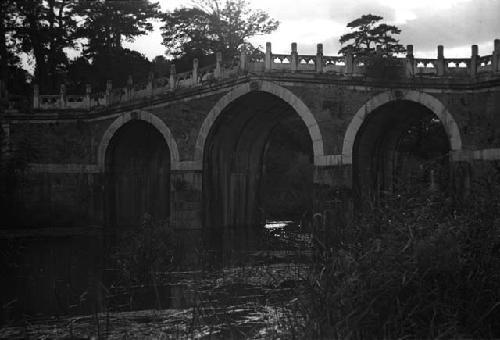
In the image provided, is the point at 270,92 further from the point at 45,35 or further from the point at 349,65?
the point at 45,35

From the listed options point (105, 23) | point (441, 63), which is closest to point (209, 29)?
point (105, 23)

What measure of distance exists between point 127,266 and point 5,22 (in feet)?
98.9

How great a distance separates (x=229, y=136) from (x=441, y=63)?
396 inches

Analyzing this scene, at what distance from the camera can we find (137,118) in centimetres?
3019

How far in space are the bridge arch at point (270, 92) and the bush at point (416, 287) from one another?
1697 cm

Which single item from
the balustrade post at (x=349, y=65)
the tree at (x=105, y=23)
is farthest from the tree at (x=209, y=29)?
the balustrade post at (x=349, y=65)

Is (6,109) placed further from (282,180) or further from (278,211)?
(282,180)

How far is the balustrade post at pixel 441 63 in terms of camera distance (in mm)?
23688

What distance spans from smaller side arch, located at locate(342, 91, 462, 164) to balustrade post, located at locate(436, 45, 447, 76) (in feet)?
3.09

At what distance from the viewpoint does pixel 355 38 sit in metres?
42.8

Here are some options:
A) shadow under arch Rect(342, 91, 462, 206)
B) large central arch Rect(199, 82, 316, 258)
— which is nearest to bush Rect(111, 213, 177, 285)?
shadow under arch Rect(342, 91, 462, 206)

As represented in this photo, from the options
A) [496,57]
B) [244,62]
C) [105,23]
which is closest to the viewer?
[496,57]

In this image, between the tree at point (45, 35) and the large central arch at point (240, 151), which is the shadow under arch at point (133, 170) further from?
the tree at point (45, 35)

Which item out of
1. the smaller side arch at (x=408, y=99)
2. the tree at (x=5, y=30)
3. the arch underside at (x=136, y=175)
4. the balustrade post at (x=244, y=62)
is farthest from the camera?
the tree at (x=5, y=30)
